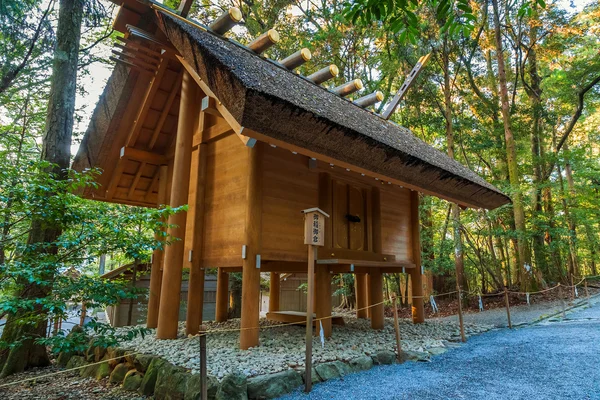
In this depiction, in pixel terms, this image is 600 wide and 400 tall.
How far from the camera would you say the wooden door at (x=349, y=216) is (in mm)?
5891

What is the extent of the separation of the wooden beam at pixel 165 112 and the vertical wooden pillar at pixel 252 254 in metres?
2.18

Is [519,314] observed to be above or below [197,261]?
below

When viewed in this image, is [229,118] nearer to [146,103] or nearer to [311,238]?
[311,238]

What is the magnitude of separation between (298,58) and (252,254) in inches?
132

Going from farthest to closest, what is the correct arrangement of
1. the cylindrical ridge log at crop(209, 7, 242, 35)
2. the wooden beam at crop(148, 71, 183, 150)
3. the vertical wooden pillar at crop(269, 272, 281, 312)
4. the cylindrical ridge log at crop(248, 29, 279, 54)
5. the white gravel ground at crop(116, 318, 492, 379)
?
the vertical wooden pillar at crop(269, 272, 281, 312) < the wooden beam at crop(148, 71, 183, 150) < the cylindrical ridge log at crop(248, 29, 279, 54) < the cylindrical ridge log at crop(209, 7, 242, 35) < the white gravel ground at crop(116, 318, 492, 379)

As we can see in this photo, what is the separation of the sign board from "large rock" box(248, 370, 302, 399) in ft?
4.51

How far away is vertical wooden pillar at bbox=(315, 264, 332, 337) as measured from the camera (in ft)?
16.9

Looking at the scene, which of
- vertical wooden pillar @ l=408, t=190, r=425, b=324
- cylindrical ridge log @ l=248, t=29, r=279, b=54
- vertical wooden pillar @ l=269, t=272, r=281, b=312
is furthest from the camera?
vertical wooden pillar @ l=269, t=272, r=281, b=312

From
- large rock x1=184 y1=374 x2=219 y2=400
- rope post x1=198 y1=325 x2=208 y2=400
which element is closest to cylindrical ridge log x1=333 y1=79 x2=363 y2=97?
rope post x1=198 y1=325 x2=208 y2=400

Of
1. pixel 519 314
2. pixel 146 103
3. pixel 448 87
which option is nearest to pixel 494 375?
pixel 519 314

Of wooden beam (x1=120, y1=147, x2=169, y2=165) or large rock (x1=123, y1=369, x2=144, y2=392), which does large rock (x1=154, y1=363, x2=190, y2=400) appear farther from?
wooden beam (x1=120, y1=147, x2=169, y2=165)

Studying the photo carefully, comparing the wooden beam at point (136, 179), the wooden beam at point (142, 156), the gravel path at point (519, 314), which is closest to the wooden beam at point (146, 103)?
the wooden beam at point (142, 156)

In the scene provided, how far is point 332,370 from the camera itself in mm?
3818

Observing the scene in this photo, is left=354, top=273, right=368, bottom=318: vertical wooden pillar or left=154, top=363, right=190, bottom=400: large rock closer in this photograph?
left=154, top=363, right=190, bottom=400: large rock
